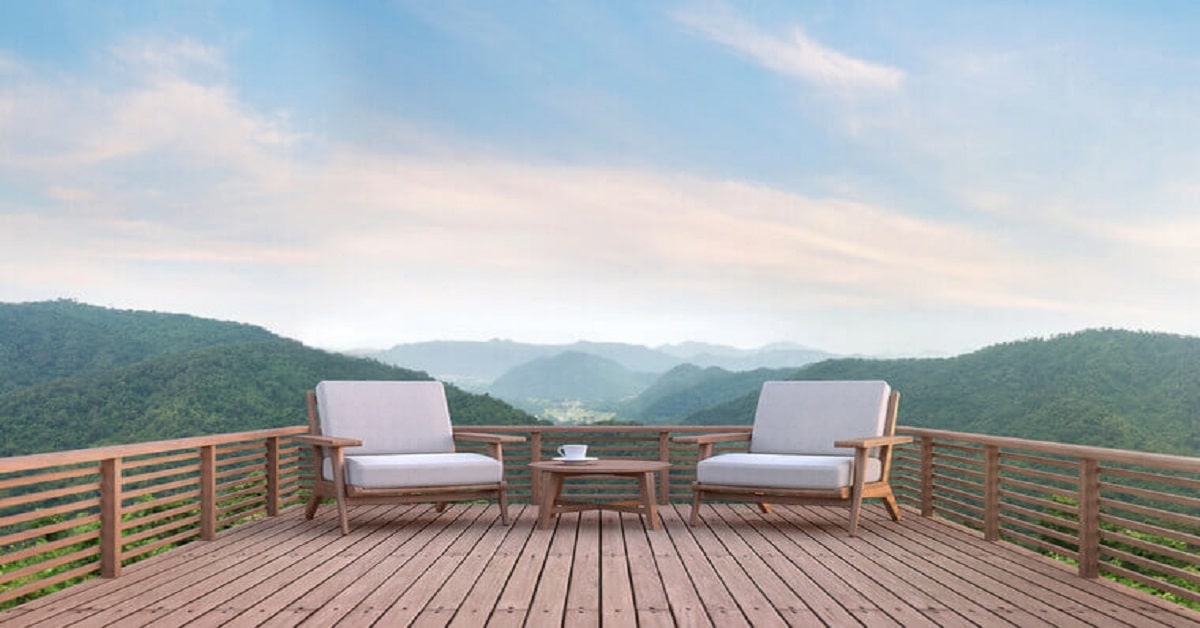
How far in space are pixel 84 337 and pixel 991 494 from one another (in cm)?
3377

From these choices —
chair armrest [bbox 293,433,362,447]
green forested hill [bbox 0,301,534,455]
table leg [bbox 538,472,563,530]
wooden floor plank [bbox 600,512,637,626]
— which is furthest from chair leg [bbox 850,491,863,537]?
green forested hill [bbox 0,301,534,455]

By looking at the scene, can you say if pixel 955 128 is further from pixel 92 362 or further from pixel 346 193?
pixel 92 362

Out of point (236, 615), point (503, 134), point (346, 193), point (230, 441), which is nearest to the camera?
point (236, 615)

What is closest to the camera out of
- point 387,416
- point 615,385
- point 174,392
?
point 387,416

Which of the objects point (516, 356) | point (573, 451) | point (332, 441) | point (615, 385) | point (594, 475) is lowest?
point (615, 385)

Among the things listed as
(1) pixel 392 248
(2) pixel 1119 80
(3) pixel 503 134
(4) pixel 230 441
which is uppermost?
(2) pixel 1119 80

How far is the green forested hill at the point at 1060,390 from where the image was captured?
24.6 meters

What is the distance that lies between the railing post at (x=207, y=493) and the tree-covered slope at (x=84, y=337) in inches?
1048

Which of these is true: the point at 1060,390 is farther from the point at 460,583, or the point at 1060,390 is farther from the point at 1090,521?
the point at 460,583

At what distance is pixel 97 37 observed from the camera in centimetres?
2091

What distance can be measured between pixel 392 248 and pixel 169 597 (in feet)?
47.5

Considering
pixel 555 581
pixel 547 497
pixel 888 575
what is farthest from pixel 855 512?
pixel 555 581

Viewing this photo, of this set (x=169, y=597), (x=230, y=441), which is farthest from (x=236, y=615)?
(x=230, y=441)

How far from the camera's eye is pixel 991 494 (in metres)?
5.58
